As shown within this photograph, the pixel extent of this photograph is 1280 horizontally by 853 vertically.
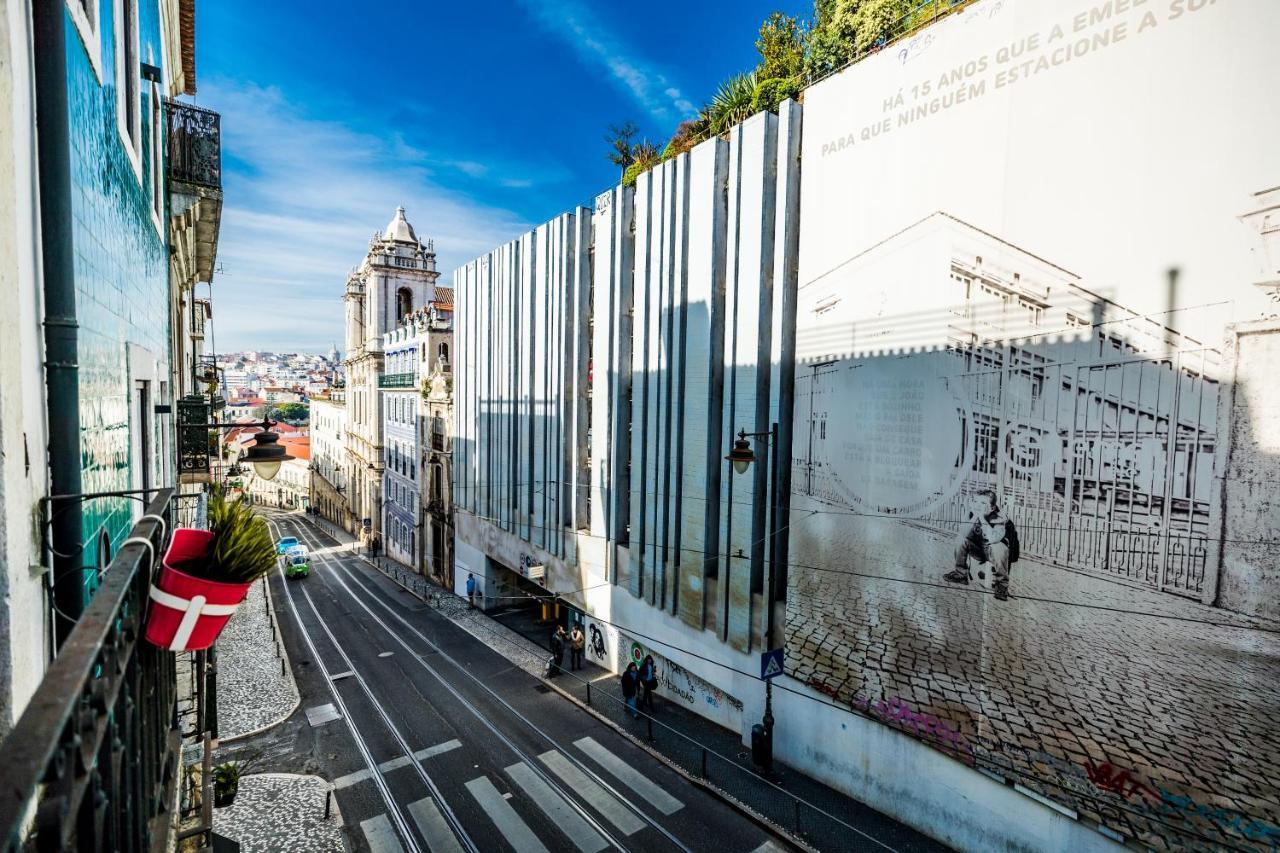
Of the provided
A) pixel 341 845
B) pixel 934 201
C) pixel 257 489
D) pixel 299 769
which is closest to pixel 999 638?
pixel 934 201

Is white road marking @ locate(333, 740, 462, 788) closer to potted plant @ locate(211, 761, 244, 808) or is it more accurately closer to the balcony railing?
potted plant @ locate(211, 761, 244, 808)

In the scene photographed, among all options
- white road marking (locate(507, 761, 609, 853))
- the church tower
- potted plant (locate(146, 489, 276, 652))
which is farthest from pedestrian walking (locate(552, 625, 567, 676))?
the church tower

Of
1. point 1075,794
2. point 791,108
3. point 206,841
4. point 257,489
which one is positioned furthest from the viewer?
point 257,489

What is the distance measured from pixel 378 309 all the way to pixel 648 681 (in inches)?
1366

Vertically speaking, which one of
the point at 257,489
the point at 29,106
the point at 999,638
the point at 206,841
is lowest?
the point at 257,489

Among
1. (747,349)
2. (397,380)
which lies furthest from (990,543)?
(397,380)

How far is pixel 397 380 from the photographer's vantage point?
39281 millimetres

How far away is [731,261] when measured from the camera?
50.1ft

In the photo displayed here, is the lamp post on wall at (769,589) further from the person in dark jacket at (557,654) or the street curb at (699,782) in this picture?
the person in dark jacket at (557,654)

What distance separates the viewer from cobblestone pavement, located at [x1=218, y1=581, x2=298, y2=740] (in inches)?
662

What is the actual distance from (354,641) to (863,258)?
22.2m

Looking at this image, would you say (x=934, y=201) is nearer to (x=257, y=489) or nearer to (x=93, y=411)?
(x=93, y=411)

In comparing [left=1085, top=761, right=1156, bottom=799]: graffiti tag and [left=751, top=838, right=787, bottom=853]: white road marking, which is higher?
[left=1085, top=761, right=1156, bottom=799]: graffiti tag

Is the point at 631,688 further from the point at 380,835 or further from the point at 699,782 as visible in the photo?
the point at 380,835
